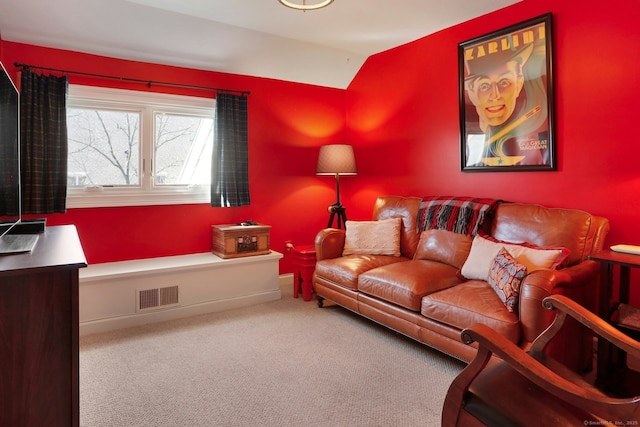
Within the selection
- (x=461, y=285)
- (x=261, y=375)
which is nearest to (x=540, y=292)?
(x=461, y=285)

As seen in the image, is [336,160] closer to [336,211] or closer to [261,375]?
[336,211]

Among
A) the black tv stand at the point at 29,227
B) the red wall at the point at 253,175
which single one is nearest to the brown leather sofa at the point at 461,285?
the red wall at the point at 253,175

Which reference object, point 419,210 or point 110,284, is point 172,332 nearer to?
point 110,284

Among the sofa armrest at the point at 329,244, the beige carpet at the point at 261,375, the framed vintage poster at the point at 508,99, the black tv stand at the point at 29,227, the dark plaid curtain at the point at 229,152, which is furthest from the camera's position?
the dark plaid curtain at the point at 229,152

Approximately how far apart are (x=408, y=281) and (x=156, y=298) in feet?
6.71

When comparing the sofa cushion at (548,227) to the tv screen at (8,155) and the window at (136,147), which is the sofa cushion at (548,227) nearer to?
the window at (136,147)

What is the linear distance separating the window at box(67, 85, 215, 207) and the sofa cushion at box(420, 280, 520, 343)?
7.98 ft

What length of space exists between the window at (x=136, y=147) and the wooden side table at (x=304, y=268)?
109 centimetres

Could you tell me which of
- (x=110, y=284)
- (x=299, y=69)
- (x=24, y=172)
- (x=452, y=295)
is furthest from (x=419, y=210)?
(x=24, y=172)

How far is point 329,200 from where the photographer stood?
4.69m

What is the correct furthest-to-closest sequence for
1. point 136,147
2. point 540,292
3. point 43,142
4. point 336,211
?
point 336,211 < point 136,147 < point 43,142 < point 540,292

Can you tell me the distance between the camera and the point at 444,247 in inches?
123

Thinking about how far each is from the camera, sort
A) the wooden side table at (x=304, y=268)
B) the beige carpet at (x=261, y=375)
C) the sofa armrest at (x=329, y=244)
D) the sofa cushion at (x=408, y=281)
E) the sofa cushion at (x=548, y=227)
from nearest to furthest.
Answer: the beige carpet at (x=261, y=375) < the sofa cushion at (x=548, y=227) < the sofa cushion at (x=408, y=281) < the sofa armrest at (x=329, y=244) < the wooden side table at (x=304, y=268)

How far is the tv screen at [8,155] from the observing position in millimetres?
2007
